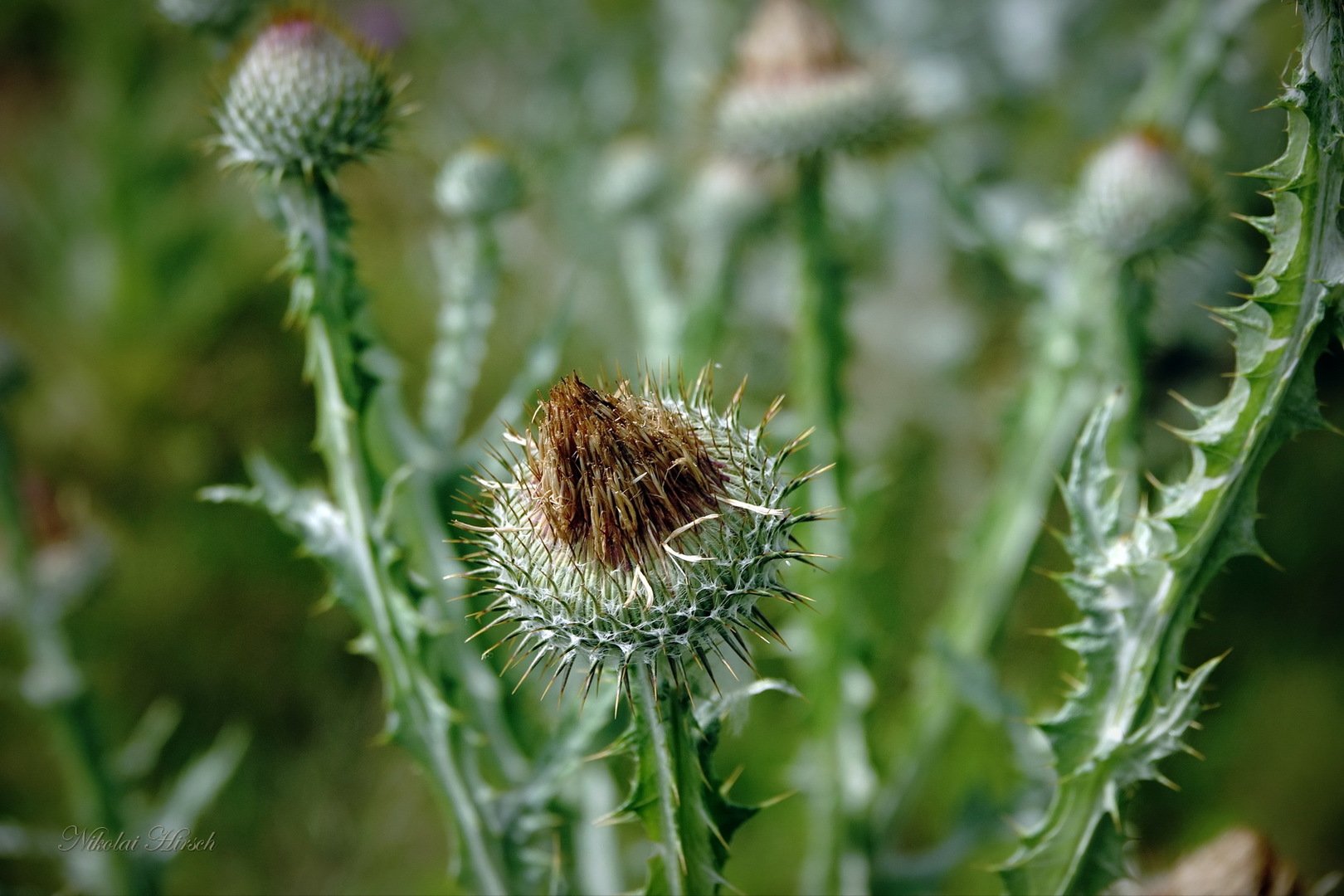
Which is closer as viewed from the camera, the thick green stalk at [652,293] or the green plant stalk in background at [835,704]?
the green plant stalk in background at [835,704]

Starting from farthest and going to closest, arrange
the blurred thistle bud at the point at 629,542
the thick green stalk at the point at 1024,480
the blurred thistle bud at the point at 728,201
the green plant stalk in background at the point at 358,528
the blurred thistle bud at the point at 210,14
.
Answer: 1. the blurred thistle bud at the point at 728,201
2. the thick green stalk at the point at 1024,480
3. the blurred thistle bud at the point at 210,14
4. the green plant stalk in background at the point at 358,528
5. the blurred thistle bud at the point at 629,542

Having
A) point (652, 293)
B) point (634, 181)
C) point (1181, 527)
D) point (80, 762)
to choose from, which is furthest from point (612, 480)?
point (634, 181)

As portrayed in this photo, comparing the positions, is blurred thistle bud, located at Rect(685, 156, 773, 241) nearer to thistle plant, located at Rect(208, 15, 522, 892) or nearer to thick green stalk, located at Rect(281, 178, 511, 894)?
thistle plant, located at Rect(208, 15, 522, 892)

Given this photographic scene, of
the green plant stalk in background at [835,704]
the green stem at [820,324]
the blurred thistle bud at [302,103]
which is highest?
the blurred thistle bud at [302,103]

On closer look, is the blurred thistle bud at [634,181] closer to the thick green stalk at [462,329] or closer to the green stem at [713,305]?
the green stem at [713,305]

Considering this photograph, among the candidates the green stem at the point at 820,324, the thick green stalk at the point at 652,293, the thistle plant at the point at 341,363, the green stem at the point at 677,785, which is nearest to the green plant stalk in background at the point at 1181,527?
the green stem at the point at 677,785
